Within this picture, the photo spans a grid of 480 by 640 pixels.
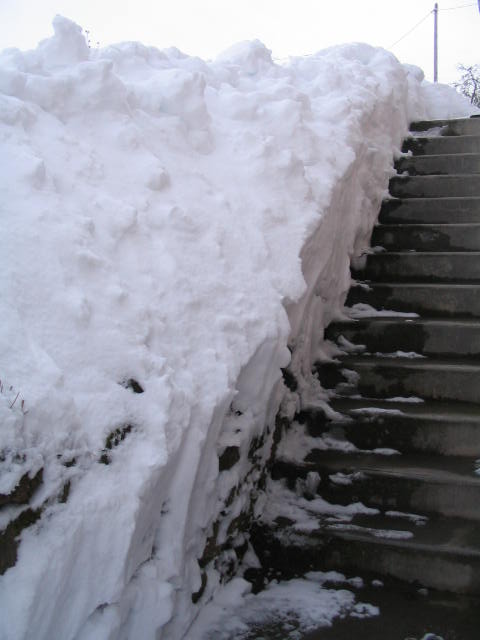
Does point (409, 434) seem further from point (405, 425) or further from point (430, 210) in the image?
point (430, 210)

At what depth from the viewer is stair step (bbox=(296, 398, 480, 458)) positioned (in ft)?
9.89

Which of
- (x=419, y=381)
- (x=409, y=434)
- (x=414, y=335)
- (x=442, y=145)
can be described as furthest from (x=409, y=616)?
(x=442, y=145)

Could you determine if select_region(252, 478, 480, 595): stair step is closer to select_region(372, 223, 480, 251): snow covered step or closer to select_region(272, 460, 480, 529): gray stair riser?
select_region(272, 460, 480, 529): gray stair riser

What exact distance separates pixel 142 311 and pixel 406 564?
145cm

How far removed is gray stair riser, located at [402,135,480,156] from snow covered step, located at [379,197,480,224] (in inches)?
47.2

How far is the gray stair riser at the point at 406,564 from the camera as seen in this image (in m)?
2.46

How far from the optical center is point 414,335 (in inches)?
143

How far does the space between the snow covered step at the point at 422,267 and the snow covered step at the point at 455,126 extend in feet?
8.16

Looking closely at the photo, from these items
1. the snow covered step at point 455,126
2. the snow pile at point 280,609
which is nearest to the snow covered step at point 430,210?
the snow covered step at point 455,126

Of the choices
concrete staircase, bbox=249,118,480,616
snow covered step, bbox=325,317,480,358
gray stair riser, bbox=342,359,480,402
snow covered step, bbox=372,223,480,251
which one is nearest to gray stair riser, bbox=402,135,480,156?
concrete staircase, bbox=249,118,480,616

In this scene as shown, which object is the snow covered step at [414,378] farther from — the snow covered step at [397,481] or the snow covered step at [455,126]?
the snow covered step at [455,126]

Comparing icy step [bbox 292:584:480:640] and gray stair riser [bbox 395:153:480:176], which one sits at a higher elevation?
gray stair riser [bbox 395:153:480:176]

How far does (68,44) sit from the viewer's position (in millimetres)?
3033

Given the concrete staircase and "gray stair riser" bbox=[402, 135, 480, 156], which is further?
"gray stair riser" bbox=[402, 135, 480, 156]
